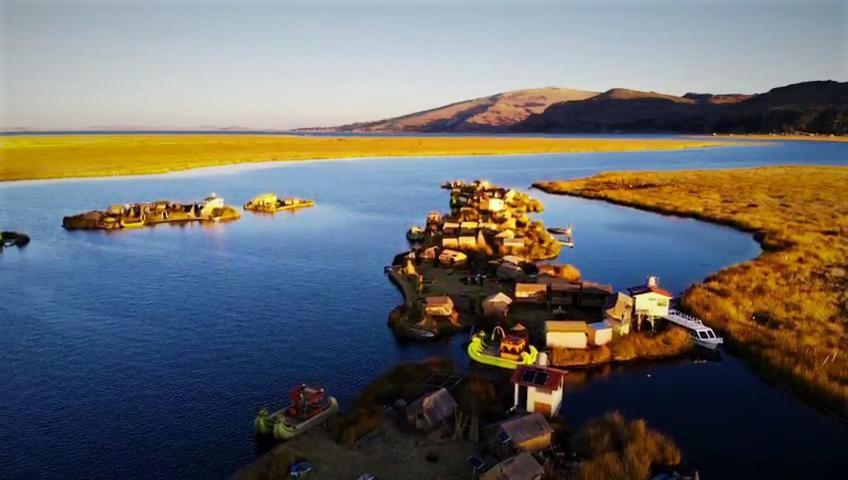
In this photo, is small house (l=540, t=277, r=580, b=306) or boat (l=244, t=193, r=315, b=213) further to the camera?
boat (l=244, t=193, r=315, b=213)

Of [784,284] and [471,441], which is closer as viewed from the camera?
[471,441]

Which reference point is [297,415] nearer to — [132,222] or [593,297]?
[593,297]

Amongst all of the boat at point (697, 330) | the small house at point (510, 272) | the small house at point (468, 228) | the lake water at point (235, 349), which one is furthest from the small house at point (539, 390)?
the small house at point (468, 228)

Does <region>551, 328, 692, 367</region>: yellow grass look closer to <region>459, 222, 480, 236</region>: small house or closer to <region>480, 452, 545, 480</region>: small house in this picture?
<region>480, 452, 545, 480</region>: small house

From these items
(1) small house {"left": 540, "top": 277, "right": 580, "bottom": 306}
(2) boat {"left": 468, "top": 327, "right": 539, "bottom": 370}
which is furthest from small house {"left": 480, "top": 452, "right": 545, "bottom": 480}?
(1) small house {"left": 540, "top": 277, "right": 580, "bottom": 306}

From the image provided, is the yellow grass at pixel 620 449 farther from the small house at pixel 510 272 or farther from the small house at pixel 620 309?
the small house at pixel 510 272

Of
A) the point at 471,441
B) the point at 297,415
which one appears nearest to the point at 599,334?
the point at 471,441
